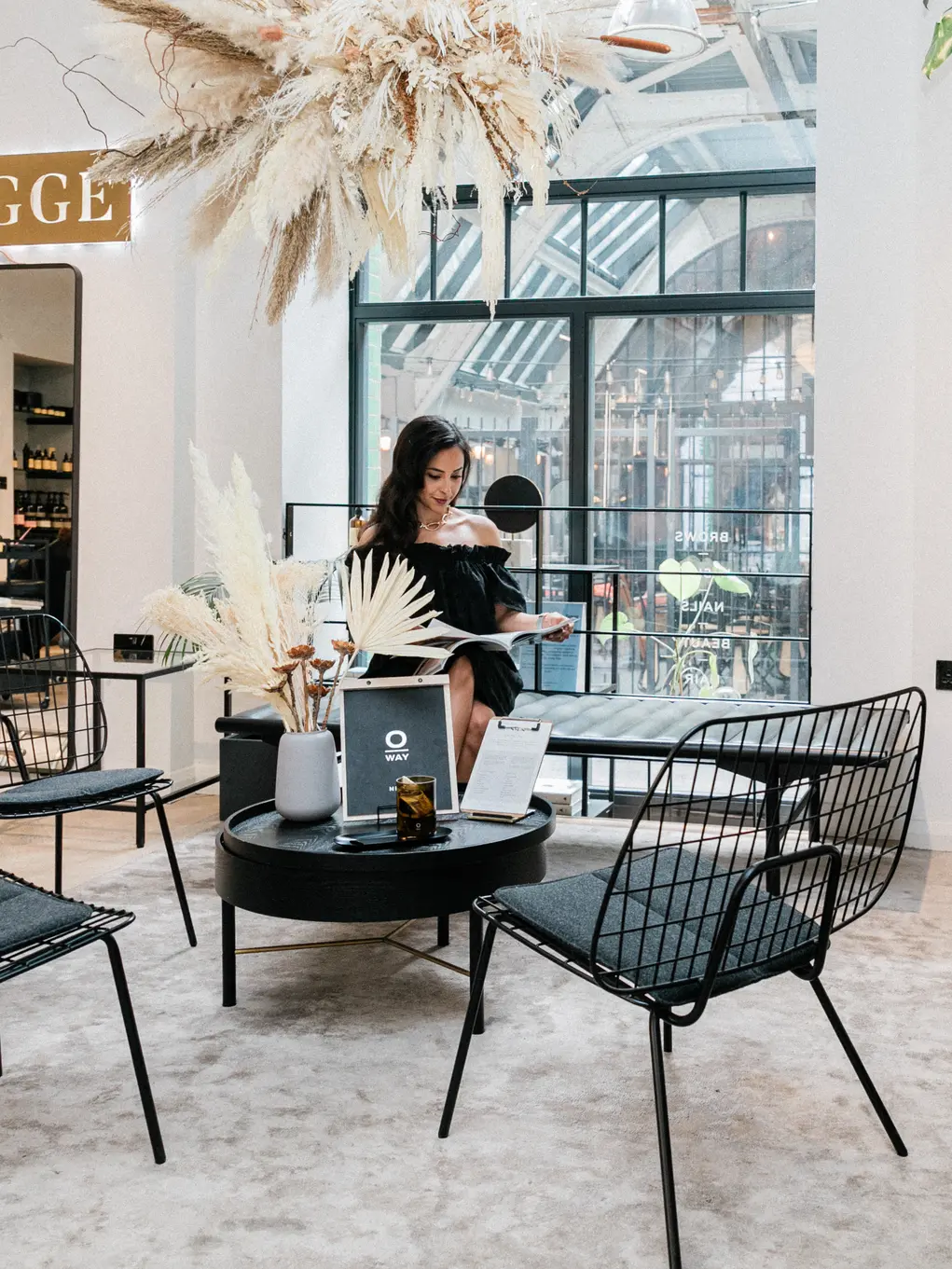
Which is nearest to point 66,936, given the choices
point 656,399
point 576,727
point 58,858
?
point 58,858

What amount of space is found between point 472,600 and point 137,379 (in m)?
2.17

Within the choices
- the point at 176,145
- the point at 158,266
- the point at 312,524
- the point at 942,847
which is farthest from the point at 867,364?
the point at 176,145

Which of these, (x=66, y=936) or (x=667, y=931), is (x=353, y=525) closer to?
(x=66, y=936)

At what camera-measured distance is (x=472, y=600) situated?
3877mm

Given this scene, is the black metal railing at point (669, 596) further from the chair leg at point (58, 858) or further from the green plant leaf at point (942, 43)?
the green plant leaf at point (942, 43)

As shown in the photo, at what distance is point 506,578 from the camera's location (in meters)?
4.02

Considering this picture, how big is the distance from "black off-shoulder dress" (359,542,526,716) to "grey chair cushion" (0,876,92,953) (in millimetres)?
1692

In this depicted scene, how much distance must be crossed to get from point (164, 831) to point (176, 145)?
222 centimetres

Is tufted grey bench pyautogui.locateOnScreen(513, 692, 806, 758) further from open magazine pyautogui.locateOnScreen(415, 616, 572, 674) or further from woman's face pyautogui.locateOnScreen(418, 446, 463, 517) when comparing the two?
woman's face pyautogui.locateOnScreen(418, 446, 463, 517)

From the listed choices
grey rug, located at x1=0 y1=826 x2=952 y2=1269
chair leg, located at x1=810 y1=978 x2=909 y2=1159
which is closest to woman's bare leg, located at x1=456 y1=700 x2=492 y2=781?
grey rug, located at x1=0 y1=826 x2=952 y2=1269

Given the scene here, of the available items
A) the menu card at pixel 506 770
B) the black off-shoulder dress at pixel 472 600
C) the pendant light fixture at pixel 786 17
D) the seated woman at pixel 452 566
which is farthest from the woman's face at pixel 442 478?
the pendant light fixture at pixel 786 17

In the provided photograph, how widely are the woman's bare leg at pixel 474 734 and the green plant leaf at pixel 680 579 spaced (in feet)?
5.40

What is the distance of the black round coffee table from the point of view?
2604 millimetres

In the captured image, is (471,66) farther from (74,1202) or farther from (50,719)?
(50,719)
